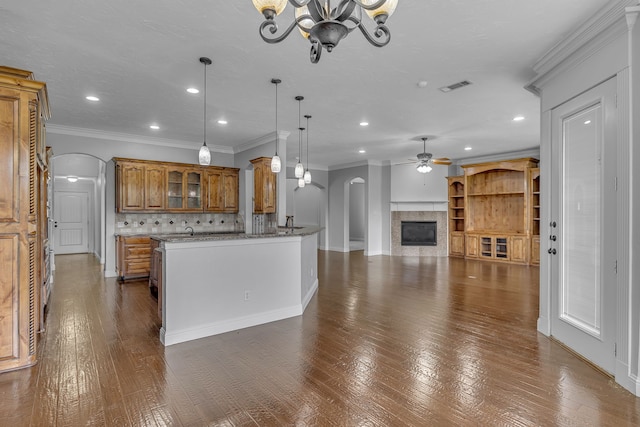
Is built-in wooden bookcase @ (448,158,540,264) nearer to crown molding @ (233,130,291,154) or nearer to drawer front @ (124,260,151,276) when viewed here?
crown molding @ (233,130,291,154)

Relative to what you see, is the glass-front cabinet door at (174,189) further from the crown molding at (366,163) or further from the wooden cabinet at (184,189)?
the crown molding at (366,163)

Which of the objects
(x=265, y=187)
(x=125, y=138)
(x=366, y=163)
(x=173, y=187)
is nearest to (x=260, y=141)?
(x=265, y=187)

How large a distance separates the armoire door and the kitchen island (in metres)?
2.85

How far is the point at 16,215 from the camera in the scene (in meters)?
2.79

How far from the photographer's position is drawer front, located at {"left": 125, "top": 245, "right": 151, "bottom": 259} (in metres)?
6.24

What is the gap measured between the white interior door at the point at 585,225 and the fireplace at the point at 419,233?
6694 millimetres

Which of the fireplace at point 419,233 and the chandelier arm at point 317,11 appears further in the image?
the fireplace at point 419,233

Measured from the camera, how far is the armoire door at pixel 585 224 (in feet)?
8.87

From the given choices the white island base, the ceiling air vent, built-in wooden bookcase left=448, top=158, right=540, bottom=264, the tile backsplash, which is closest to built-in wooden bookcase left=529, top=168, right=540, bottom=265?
built-in wooden bookcase left=448, top=158, right=540, bottom=264

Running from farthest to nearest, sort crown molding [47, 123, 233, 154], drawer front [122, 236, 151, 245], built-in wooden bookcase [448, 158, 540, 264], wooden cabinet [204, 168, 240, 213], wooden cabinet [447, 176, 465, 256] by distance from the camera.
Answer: wooden cabinet [447, 176, 465, 256]
built-in wooden bookcase [448, 158, 540, 264]
wooden cabinet [204, 168, 240, 213]
drawer front [122, 236, 151, 245]
crown molding [47, 123, 233, 154]

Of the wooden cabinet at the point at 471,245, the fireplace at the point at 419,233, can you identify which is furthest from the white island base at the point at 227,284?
the wooden cabinet at the point at 471,245

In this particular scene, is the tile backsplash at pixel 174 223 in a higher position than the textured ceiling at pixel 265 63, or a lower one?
lower

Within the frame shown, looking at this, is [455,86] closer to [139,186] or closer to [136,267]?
[139,186]

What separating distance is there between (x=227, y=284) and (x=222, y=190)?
418 centimetres
